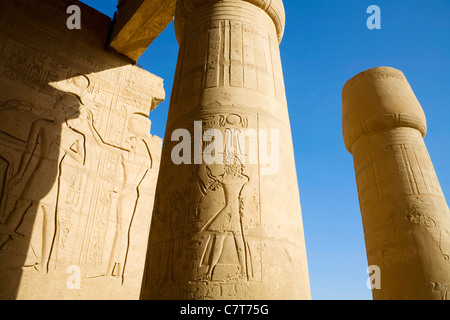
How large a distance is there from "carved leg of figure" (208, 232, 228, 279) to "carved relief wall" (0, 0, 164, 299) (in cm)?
398

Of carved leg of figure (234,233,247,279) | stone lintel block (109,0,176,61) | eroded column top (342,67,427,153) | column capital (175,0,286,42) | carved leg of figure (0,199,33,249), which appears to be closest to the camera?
carved leg of figure (234,233,247,279)

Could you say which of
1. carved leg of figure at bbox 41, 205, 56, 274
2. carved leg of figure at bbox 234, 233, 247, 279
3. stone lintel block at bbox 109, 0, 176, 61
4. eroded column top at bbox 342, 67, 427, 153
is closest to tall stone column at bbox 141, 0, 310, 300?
carved leg of figure at bbox 234, 233, 247, 279

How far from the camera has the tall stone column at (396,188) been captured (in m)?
5.57

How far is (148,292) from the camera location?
9.14 ft

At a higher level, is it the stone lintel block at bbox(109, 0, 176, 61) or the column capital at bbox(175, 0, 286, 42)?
the stone lintel block at bbox(109, 0, 176, 61)

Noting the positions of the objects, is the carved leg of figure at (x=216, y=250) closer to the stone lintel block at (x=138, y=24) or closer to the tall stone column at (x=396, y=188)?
the tall stone column at (x=396, y=188)

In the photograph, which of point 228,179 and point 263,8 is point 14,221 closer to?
point 228,179

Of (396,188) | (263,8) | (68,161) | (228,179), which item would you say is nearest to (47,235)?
(68,161)

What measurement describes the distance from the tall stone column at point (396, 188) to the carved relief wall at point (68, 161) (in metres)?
4.42

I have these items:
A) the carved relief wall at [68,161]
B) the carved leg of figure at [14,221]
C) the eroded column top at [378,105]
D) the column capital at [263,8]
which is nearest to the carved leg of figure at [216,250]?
the column capital at [263,8]

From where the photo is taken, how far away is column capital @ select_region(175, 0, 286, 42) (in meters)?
4.25

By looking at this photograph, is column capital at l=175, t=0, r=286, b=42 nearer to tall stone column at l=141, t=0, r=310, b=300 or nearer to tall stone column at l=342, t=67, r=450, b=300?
tall stone column at l=141, t=0, r=310, b=300

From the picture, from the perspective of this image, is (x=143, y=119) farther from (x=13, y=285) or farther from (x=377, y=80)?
(x=377, y=80)
